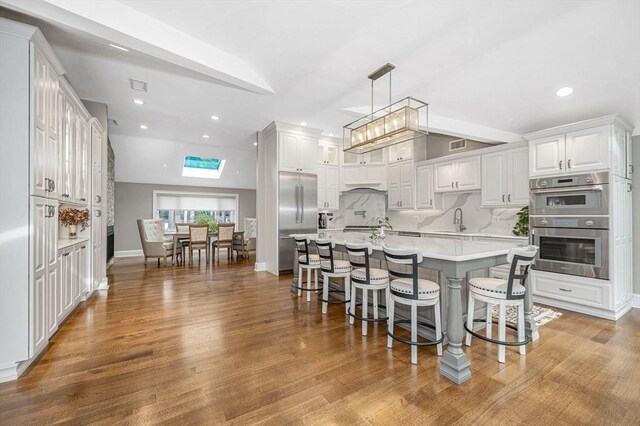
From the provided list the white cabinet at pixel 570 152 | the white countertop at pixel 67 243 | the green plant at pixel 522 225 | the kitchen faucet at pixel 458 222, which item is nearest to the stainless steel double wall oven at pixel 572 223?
the white cabinet at pixel 570 152

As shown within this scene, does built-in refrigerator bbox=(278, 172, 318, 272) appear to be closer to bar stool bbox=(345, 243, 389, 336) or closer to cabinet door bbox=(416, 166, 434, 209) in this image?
cabinet door bbox=(416, 166, 434, 209)

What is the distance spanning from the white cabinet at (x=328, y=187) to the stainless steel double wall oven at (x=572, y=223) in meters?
3.65

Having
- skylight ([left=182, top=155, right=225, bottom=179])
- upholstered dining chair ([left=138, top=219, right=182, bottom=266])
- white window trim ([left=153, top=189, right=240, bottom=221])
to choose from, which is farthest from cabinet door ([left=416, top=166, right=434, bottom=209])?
white window trim ([left=153, top=189, right=240, bottom=221])

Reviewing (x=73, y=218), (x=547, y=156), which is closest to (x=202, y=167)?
(x=73, y=218)

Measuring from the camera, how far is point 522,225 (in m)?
4.40

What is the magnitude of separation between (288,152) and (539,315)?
4.68 m

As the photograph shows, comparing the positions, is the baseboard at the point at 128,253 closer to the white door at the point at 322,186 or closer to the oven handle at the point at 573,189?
the white door at the point at 322,186

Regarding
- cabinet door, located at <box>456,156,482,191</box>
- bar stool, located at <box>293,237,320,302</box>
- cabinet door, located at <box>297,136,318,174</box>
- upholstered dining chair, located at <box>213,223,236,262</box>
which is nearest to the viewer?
bar stool, located at <box>293,237,320,302</box>

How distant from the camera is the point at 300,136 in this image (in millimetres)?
5727

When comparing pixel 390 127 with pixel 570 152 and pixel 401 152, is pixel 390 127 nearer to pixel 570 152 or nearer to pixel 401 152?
pixel 570 152

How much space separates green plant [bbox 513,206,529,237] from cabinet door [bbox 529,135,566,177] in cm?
79

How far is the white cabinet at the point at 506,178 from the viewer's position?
4.41 m

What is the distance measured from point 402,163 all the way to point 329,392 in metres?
5.36

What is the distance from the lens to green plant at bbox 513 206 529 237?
14.2 ft
